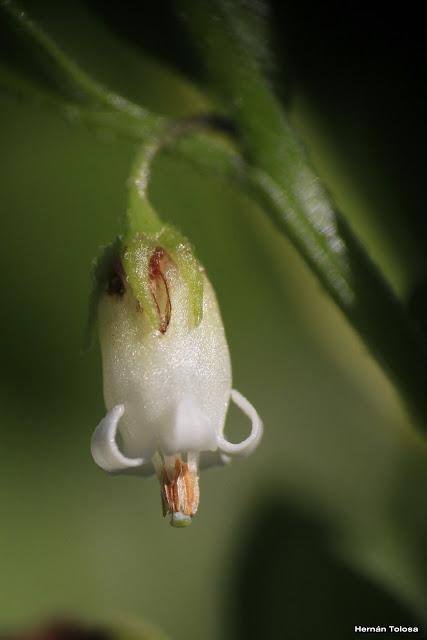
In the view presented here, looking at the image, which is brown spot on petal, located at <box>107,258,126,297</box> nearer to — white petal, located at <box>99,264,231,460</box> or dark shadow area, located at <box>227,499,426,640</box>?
white petal, located at <box>99,264,231,460</box>

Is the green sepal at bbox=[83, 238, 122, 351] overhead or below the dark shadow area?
overhead

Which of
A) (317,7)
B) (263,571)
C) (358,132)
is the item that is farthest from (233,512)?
(317,7)

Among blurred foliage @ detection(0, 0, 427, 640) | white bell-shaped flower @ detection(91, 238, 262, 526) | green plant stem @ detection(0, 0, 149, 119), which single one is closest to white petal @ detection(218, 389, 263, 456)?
white bell-shaped flower @ detection(91, 238, 262, 526)

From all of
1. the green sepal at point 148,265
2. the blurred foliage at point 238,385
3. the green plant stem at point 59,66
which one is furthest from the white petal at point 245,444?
the blurred foliage at point 238,385

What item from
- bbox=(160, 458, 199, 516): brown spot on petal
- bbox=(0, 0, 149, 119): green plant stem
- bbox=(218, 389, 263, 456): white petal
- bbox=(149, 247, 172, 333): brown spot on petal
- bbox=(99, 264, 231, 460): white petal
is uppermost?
bbox=(0, 0, 149, 119): green plant stem

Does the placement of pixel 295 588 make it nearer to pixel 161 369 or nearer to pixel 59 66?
pixel 161 369

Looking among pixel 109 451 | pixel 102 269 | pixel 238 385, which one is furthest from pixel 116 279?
pixel 238 385

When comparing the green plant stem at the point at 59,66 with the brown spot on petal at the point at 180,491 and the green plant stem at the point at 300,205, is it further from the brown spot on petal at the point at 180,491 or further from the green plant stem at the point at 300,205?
the brown spot on petal at the point at 180,491

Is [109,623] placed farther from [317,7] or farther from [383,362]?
[317,7]
